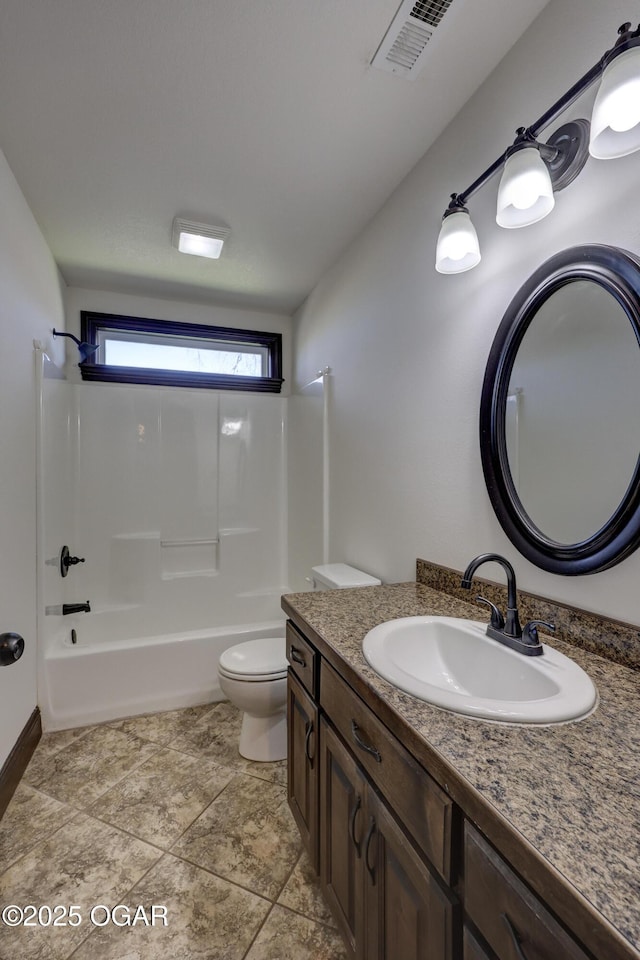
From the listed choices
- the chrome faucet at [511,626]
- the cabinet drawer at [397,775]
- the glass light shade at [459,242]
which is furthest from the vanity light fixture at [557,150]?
the cabinet drawer at [397,775]

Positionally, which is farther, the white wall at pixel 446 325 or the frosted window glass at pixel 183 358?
the frosted window glass at pixel 183 358

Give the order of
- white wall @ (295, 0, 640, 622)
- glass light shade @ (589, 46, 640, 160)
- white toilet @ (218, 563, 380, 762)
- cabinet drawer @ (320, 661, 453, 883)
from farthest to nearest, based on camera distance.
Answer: white toilet @ (218, 563, 380, 762)
white wall @ (295, 0, 640, 622)
glass light shade @ (589, 46, 640, 160)
cabinet drawer @ (320, 661, 453, 883)

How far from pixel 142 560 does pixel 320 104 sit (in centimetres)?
265

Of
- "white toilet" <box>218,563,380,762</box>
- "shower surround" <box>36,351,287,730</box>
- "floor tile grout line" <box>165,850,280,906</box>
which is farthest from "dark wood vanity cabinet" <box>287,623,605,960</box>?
"shower surround" <box>36,351,287,730</box>

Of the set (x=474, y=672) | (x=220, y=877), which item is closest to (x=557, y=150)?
(x=474, y=672)

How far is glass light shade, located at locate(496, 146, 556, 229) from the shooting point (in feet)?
3.46

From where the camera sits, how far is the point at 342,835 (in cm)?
110

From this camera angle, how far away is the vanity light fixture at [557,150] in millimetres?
851

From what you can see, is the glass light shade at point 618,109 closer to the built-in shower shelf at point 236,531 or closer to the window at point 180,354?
the window at point 180,354

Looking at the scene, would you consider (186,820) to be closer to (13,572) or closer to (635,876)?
(13,572)

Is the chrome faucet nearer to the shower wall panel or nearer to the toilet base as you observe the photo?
the toilet base

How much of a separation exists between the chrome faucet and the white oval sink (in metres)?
0.02

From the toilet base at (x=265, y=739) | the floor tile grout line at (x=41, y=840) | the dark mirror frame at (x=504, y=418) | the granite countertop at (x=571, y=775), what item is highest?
the dark mirror frame at (x=504, y=418)

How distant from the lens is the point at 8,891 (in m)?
1.37
